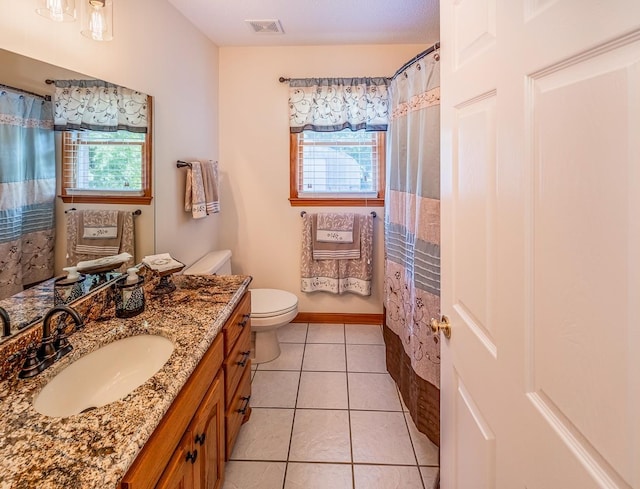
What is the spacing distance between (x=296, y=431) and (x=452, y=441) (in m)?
1.04

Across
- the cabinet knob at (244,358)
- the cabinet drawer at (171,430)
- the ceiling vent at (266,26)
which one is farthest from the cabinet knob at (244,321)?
the ceiling vent at (266,26)

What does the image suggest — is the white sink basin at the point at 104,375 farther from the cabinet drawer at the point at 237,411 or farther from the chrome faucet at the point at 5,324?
the cabinet drawer at the point at 237,411

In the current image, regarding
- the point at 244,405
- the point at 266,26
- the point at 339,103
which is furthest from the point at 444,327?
the point at 266,26

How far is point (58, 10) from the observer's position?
1.24 meters

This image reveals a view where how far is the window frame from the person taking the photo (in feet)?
4.41

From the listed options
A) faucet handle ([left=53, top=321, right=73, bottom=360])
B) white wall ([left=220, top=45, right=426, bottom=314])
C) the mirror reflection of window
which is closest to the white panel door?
faucet handle ([left=53, top=321, right=73, bottom=360])

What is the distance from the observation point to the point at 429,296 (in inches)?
67.2

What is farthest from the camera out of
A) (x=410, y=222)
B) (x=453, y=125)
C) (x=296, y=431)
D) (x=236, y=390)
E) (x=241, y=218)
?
(x=241, y=218)

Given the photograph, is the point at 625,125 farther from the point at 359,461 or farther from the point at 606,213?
the point at 359,461

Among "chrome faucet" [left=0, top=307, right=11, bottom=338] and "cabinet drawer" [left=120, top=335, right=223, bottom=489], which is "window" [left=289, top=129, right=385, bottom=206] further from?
"chrome faucet" [left=0, top=307, right=11, bottom=338]

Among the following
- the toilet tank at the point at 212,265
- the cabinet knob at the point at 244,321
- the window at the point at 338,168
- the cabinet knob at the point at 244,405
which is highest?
the window at the point at 338,168

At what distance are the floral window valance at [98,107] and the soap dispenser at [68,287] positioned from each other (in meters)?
0.57

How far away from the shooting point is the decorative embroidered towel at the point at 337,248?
295cm

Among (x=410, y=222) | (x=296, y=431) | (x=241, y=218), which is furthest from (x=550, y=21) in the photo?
(x=241, y=218)
